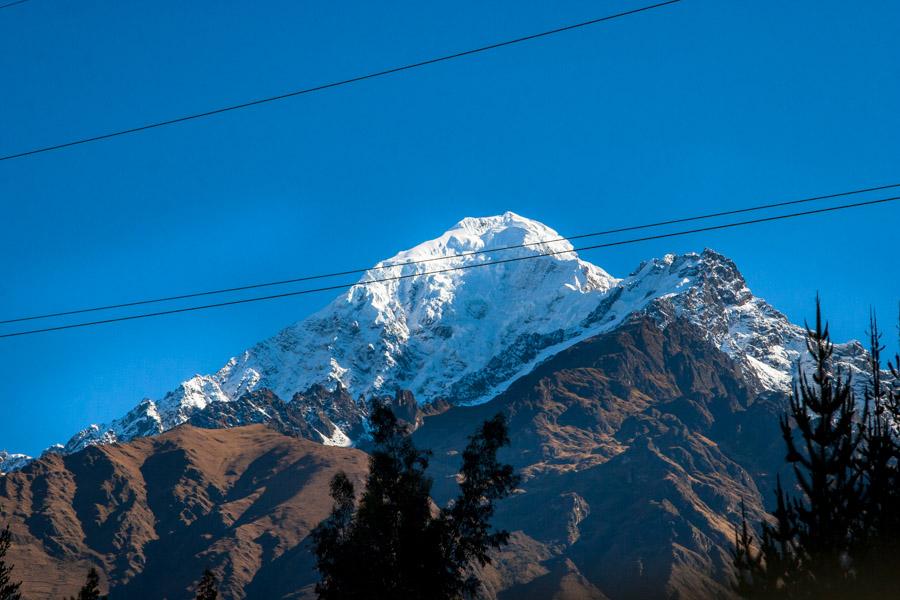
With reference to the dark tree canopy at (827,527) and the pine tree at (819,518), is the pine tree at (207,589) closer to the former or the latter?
the dark tree canopy at (827,527)

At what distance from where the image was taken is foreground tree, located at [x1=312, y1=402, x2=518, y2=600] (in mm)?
60531

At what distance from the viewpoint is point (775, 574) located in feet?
106

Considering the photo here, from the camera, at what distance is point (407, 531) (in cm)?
6119

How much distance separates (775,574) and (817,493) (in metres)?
2.62

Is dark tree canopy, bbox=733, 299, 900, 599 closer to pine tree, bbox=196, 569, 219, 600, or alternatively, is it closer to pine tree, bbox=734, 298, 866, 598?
pine tree, bbox=734, 298, 866, 598

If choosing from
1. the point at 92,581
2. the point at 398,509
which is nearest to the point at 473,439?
the point at 398,509

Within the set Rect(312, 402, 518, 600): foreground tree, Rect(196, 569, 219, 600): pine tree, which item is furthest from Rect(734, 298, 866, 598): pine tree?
Rect(196, 569, 219, 600): pine tree

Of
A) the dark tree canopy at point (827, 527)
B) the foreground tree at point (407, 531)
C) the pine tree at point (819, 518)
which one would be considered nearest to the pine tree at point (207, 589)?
the foreground tree at point (407, 531)

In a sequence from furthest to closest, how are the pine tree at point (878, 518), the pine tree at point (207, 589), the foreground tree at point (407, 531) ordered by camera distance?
the pine tree at point (207, 589), the foreground tree at point (407, 531), the pine tree at point (878, 518)

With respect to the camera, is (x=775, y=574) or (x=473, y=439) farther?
(x=473, y=439)

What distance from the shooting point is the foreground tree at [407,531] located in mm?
60531

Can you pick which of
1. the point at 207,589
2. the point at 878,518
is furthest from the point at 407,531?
the point at 878,518

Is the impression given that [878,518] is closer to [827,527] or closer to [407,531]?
[827,527]

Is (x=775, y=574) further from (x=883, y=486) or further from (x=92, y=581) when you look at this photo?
(x=92, y=581)
